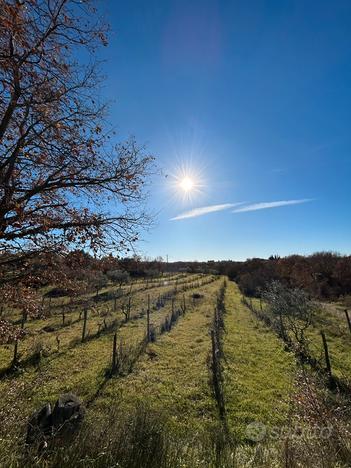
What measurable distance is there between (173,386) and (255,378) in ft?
15.3

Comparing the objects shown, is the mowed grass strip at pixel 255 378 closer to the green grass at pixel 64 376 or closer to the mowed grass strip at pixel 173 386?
the mowed grass strip at pixel 173 386

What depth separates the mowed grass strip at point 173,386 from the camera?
11148 mm

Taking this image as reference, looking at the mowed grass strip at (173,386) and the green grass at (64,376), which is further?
the green grass at (64,376)

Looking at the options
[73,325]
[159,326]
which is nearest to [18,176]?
[159,326]

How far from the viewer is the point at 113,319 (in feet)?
94.7

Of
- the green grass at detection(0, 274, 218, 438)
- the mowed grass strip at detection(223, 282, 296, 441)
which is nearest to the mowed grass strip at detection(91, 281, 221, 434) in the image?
the mowed grass strip at detection(223, 282, 296, 441)

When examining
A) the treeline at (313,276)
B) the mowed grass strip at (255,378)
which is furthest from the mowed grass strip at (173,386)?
the treeline at (313,276)

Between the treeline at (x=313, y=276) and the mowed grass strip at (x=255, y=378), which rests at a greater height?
the treeline at (x=313, y=276)

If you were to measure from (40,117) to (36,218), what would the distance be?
2.47 metres

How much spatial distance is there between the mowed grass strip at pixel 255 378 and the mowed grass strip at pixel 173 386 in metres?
1.06

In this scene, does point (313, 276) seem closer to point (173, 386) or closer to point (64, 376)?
point (173, 386)

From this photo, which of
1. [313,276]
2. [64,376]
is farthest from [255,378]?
[313,276]

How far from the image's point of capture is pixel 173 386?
1366 centimetres

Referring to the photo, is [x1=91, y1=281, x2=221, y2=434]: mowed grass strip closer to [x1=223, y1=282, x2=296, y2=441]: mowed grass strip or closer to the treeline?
[x1=223, y1=282, x2=296, y2=441]: mowed grass strip
